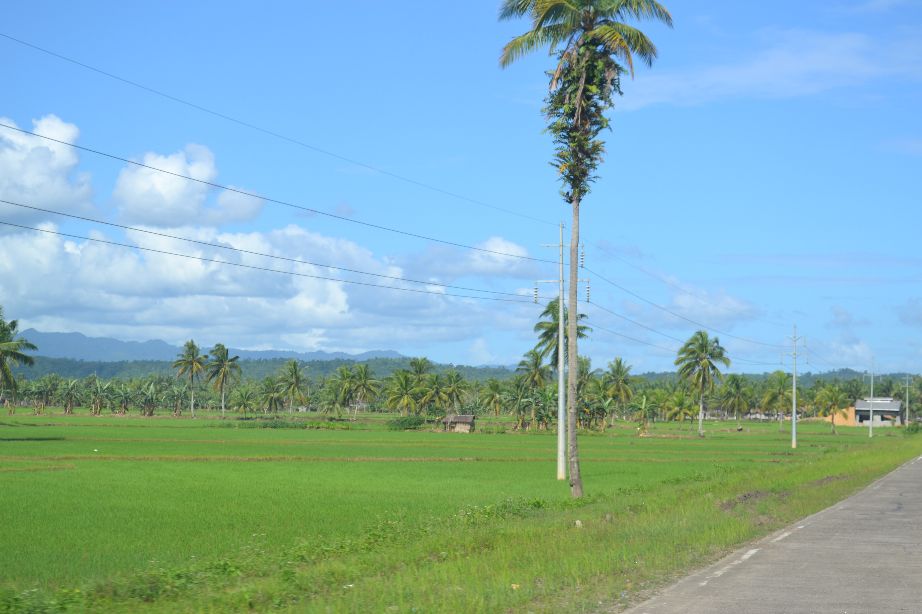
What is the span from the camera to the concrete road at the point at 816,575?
466 inches

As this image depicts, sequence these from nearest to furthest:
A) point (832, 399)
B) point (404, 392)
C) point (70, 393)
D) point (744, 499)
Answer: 1. point (744, 499)
2. point (404, 392)
3. point (832, 399)
4. point (70, 393)

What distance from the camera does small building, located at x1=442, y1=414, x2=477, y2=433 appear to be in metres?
113

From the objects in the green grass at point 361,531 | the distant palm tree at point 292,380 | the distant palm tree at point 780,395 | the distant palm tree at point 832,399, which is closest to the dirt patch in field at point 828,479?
the green grass at point 361,531

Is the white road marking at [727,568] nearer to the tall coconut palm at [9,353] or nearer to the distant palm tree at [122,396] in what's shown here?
the tall coconut palm at [9,353]

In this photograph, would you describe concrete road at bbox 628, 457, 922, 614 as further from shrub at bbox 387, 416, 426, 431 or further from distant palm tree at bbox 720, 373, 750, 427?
distant palm tree at bbox 720, 373, 750, 427

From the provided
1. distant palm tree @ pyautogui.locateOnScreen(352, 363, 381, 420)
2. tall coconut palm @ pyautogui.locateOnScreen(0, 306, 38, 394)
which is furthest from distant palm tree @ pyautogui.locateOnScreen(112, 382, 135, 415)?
tall coconut palm @ pyautogui.locateOnScreen(0, 306, 38, 394)

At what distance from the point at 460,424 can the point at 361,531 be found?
92.4 meters

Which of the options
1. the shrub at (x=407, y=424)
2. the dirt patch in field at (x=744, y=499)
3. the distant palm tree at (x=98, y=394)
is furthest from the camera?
the distant palm tree at (x=98, y=394)

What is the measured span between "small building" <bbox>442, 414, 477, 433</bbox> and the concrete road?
296ft

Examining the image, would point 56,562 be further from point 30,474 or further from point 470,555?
point 30,474

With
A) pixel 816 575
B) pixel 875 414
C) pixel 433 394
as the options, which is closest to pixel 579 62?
pixel 816 575

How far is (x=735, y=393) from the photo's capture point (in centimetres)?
18400

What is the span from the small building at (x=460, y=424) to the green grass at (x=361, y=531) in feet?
209

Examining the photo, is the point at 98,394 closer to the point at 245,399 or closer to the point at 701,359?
the point at 245,399
